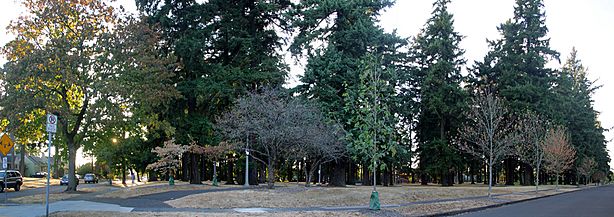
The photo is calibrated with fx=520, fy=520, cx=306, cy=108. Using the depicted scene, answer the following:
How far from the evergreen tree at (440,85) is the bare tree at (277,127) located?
77.4 ft

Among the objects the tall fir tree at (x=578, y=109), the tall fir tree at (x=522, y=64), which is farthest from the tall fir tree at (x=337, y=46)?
the tall fir tree at (x=578, y=109)

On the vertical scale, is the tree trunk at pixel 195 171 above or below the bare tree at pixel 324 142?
below

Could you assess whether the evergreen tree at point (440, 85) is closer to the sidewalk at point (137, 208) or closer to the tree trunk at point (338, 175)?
the tree trunk at point (338, 175)

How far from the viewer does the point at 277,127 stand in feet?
92.0

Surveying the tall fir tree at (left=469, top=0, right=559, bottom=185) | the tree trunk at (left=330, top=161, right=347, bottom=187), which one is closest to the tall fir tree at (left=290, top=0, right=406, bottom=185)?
the tree trunk at (left=330, top=161, right=347, bottom=187)

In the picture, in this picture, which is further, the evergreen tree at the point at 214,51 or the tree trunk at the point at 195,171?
the tree trunk at the point at 195,171

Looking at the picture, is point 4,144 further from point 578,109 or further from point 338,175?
point 578,109

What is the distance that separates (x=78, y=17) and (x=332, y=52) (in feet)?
52.0

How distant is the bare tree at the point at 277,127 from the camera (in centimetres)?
2814

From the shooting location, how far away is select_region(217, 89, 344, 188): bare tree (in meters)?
28.1

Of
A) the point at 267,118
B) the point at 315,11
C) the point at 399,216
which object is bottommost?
the point at 399,216

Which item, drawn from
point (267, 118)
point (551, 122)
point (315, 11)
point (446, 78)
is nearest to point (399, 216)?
point (267, 118)

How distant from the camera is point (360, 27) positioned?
3556 centimetres

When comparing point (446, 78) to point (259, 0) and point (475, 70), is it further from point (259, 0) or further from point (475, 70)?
point (259, 0)
